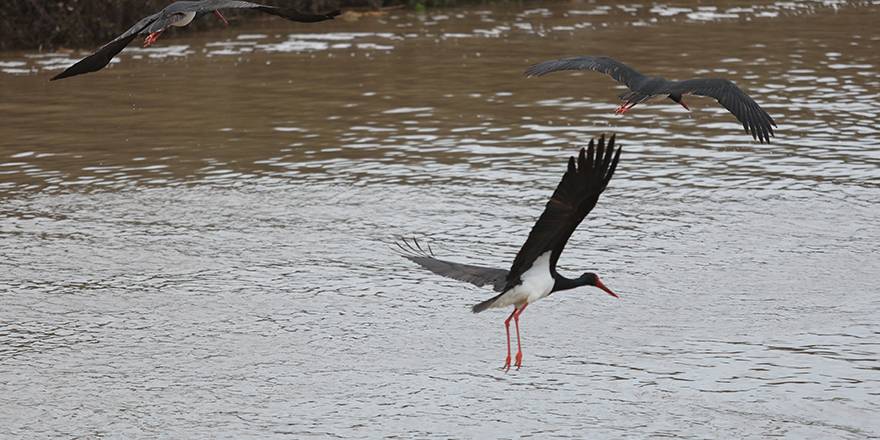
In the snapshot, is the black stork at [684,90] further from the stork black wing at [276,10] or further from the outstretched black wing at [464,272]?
the outstretched black wing at [464,272]

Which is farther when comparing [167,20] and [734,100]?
[734,100]

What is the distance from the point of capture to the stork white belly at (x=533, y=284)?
20.9 ft

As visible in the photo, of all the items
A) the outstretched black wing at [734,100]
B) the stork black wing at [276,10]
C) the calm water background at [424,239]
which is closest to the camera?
the calm water background at [424,239]

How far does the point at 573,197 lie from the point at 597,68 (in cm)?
375

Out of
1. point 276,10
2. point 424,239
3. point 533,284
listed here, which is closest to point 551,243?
point 533,284

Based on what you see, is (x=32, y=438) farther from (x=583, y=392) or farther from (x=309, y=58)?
(x=309, y=58)

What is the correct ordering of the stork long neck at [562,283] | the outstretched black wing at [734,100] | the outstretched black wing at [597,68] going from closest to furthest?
the stork long neck at [562,283] → the outstretched black wing at [734,100] → the outstretched black wing at [597,68]

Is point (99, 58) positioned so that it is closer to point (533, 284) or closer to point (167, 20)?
point (167, 20)

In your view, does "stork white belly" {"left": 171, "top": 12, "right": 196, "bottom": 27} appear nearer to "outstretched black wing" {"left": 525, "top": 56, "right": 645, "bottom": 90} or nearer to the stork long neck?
"outstretched black wing" {"left": 525, "top": 56, "right": 645, "bottom": 90}

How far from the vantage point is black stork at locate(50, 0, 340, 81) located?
288 inches

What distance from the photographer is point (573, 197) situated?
558 cm

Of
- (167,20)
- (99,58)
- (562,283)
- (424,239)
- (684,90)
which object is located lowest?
(424,239)

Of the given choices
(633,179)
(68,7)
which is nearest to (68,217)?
(633,179)

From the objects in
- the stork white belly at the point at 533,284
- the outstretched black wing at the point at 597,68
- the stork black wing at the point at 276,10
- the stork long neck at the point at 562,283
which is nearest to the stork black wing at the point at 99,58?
the stork black wing at the point at 276,10
